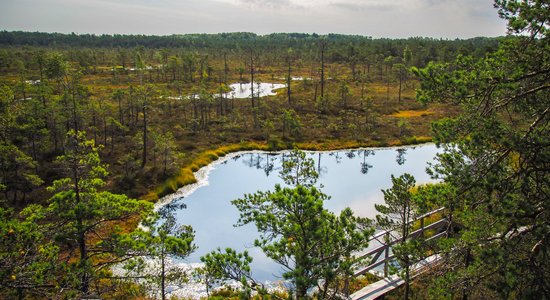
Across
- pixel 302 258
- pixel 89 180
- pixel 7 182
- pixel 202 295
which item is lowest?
pixel 202 295

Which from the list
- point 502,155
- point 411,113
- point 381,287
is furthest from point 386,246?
Result: point 411,113

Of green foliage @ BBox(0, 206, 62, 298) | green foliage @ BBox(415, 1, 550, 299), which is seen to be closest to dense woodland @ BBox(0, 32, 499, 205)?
green foliage @ BBox(0, 206, 62, 298)

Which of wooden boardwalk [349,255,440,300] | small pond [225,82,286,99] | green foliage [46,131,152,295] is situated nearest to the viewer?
green foliage [46,131,152,295]

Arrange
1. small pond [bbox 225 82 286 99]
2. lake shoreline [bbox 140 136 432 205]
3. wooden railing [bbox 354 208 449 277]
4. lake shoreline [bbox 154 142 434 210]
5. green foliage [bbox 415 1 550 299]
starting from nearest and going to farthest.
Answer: green foliage [bbox 415 1 550 299] → wooden railing [bbox 354 208 449 277] → lake shoreline [bbox 154 142 434 210] → lake shoreline [bbox 140 136 432 205] → small pond [bbox 225 82 286 99]

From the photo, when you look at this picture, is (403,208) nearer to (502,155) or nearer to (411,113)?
(502,155)

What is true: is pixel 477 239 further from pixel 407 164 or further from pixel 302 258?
pixel 407 164

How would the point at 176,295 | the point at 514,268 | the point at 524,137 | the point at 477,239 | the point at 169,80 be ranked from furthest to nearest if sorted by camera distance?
the point at 169,80 → the point at 176,295 → the point at 477,239 → the point at 524,137 → the point at 514,268

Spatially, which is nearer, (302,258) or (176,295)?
(302,258)

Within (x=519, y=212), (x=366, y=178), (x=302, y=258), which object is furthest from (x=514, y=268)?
(x=366, y=178)

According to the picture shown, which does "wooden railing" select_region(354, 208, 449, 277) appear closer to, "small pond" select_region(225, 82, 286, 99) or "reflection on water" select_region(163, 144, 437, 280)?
"reflection on water" select_region(163, 144, 437, 280)

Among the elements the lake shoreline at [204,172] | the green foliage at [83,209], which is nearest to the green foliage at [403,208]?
the green foliage at [83,209]

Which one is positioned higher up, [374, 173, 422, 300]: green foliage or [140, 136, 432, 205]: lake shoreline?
[374, 173, 422, 300]: green foliage
